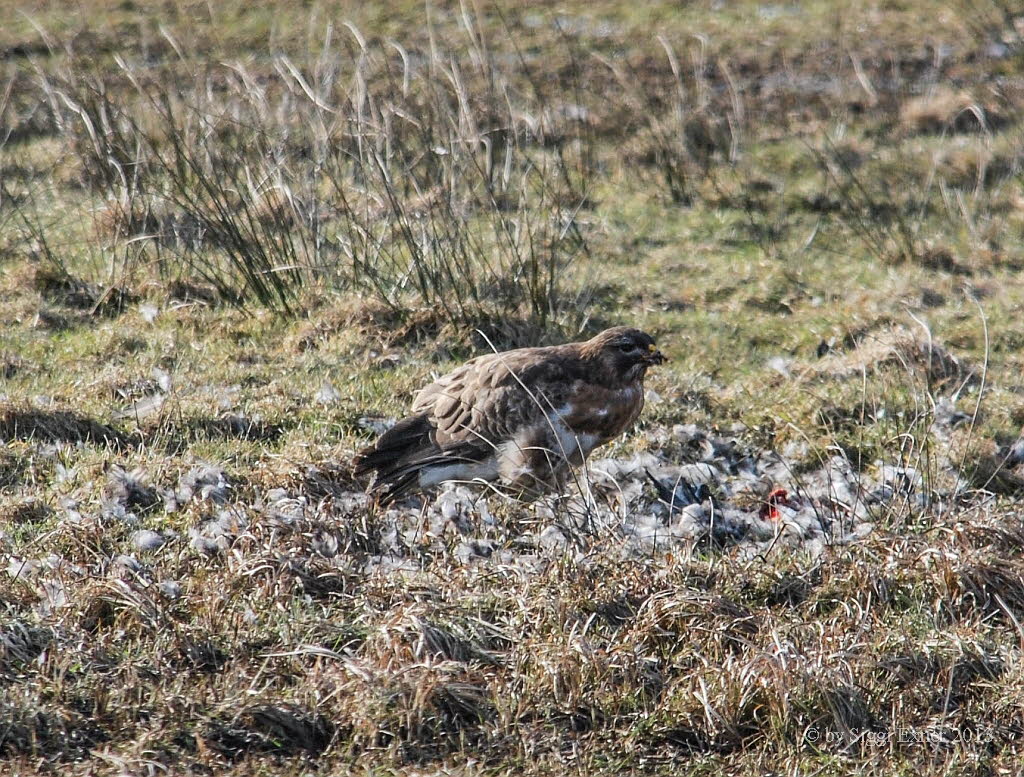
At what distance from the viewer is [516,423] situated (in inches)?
291

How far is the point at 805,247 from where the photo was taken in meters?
12.2

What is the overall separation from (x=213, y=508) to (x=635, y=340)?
2477mm

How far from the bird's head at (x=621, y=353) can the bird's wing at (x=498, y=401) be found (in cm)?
21

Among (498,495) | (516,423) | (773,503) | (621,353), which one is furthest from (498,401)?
(773,503)

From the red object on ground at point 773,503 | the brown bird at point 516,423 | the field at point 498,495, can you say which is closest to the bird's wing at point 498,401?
the brown bird at point 516,423

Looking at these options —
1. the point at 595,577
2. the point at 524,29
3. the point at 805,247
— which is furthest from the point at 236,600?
the point at 524,29

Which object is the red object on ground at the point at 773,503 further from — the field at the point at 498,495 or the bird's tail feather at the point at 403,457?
the bird's tail feather at the point at 403,457

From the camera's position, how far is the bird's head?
7.52 metres

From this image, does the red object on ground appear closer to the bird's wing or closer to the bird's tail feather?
the bird's wing

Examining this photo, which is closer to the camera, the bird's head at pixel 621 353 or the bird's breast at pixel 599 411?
the bird's breast at pixel 599 411

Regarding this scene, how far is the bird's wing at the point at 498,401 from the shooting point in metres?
7.37

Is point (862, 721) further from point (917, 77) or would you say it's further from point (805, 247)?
point (917, 77)

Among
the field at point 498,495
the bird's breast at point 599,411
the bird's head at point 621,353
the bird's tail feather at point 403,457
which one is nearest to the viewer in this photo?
the field at point 498,495

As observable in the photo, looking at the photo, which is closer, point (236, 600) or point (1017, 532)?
point (236, 600)
